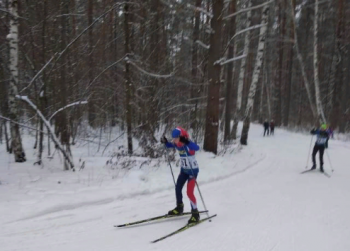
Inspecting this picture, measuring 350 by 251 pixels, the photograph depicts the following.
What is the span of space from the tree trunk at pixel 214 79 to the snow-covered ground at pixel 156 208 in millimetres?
1329

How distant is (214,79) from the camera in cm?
1190

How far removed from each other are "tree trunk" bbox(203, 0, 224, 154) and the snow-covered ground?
133 centimetres

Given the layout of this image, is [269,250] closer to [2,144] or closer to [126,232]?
[126,232]

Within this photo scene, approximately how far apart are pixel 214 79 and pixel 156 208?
647 cm

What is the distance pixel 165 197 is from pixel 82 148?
6734 mm

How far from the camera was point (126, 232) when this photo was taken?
5.60 meters

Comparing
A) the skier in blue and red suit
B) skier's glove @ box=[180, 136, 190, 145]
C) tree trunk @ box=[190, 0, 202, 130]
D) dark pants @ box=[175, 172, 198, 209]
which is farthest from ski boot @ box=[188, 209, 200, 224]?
tree trunk @ box=[190, 0, 202, 130]

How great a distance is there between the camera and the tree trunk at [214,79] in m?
11.5

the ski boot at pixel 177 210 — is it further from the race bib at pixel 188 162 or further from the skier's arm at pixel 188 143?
the skier's arm at pixel 188 143

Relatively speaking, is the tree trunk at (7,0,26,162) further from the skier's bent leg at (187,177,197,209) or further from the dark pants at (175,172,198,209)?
the skier's bent leg at (187,177,197,209)

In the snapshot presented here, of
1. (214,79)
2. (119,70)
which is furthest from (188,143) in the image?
(119,70)

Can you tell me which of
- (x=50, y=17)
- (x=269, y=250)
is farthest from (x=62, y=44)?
(x=269, y=250)

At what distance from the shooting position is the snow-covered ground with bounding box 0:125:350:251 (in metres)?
5.27

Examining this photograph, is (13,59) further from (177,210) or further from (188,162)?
(177,210)
